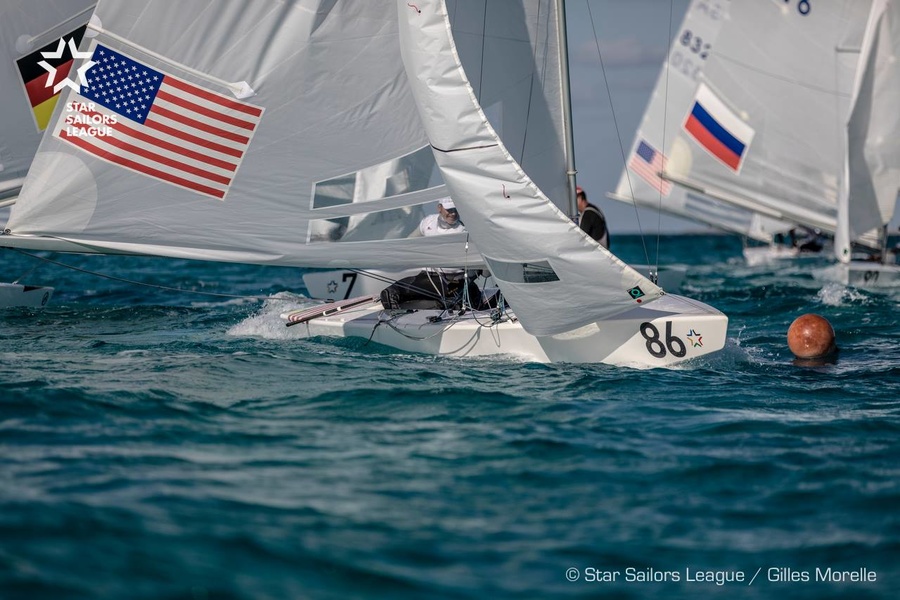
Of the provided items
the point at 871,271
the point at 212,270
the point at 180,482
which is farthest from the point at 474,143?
the point at 212,270

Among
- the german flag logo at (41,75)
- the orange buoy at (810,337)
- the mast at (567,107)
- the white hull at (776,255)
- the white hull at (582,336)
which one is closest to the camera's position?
the white hull at (582,336)

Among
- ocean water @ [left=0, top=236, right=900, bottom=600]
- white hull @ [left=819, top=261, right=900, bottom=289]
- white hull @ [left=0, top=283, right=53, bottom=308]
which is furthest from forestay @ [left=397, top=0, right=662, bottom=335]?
white hull @ [left=819, top=261, right=900, bottom=289]

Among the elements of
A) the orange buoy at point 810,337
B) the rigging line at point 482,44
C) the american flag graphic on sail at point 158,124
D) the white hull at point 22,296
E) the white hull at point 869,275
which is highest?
the rigging line at point 482,44

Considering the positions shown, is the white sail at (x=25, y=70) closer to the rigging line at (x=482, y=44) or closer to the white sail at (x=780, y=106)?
the rigging line at (x=482, y=44)

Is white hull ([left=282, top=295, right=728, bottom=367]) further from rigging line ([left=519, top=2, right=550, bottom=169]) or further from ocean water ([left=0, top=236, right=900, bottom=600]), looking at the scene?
rigging line ([left=519, top=2, right=550, bottom=169])

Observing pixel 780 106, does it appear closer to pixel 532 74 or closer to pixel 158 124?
pixel 532 74

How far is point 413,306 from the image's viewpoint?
773 centimetres

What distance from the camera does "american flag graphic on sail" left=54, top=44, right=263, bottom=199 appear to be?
23.6 feet

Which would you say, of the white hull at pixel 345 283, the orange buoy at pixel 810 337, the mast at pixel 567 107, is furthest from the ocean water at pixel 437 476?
the white hull at pixel 345 283

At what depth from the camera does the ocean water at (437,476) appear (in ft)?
10.9

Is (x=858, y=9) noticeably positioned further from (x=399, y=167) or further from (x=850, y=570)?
Result: (x=850, y=570)

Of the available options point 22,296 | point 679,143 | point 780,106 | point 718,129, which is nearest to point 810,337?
point 22,296

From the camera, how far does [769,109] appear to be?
593 inches

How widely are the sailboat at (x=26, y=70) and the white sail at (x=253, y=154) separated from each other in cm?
256
